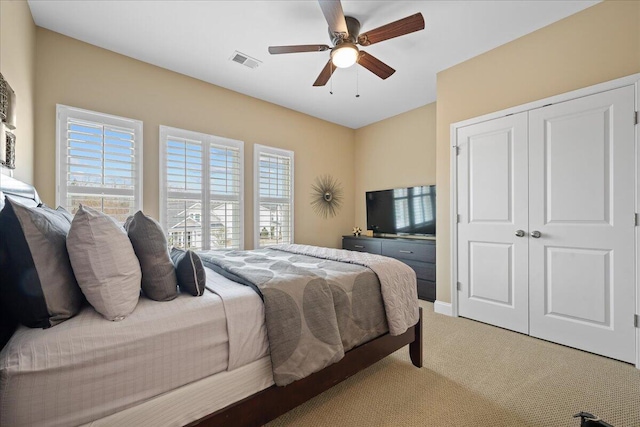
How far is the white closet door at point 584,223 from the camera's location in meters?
2.15

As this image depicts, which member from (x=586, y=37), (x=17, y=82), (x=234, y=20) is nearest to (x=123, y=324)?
(x=17, y=82)

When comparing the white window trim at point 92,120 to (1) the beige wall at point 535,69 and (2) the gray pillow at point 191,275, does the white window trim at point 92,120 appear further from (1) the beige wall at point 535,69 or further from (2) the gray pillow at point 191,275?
(1) the beige wall at point 535,69

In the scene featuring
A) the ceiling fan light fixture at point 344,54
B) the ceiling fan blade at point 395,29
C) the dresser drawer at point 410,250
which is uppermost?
the ceiling fan blade at point 395,29

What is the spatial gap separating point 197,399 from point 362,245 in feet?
12.0

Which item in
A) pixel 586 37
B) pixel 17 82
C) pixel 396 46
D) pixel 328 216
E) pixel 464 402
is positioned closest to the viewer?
pixel 464 402

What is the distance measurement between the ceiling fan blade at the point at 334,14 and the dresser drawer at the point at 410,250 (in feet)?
8.79

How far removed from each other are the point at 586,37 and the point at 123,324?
3.73m

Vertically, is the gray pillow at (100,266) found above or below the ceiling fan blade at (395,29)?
below

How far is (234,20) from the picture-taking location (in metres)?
2.43

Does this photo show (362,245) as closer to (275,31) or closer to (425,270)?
(425,270)

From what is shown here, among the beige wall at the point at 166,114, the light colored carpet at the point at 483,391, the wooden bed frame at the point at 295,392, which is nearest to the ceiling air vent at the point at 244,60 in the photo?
the beige wall at the point at 166,114

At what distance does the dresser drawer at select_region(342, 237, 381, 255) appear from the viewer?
430 cm

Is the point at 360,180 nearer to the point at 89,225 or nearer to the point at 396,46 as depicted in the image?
the point at 396,46

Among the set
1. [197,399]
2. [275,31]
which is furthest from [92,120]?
[197,399]
